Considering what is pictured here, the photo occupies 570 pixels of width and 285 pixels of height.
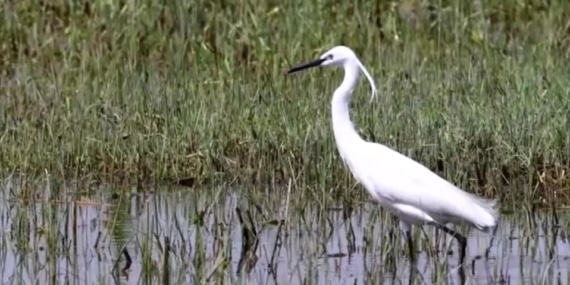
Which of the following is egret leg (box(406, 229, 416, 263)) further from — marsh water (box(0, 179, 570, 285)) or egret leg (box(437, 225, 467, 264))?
egret leg (box(437, 225, 467, 264))

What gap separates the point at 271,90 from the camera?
9742 mm

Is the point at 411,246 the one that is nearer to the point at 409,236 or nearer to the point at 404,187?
the point at 409,236

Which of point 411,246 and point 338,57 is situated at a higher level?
point 338,57

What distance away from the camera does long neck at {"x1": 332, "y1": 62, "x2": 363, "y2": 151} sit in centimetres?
756

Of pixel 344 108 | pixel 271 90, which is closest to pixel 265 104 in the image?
pixel 271 90

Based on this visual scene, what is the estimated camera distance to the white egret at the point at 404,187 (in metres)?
7.30

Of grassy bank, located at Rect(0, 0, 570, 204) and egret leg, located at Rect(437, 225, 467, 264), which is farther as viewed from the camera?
grassy bank, located at Rect(0, 0, 570, 204)

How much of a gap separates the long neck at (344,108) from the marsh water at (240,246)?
1.25ft

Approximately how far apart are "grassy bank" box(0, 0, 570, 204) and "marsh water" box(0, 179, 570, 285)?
1.35 ft

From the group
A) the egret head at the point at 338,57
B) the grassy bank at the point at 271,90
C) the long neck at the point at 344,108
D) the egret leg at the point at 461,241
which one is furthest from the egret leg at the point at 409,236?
the egret head at the point at 338,57

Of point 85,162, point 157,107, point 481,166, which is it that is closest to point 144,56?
point 157,107

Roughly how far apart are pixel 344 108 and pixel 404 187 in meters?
0.51

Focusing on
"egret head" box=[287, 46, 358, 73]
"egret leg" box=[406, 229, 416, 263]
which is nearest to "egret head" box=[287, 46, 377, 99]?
"egret head" box=[287, 46, 358, 73]

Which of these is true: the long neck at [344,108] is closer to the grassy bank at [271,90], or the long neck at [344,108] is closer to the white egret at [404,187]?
the white egret at [404,187]
